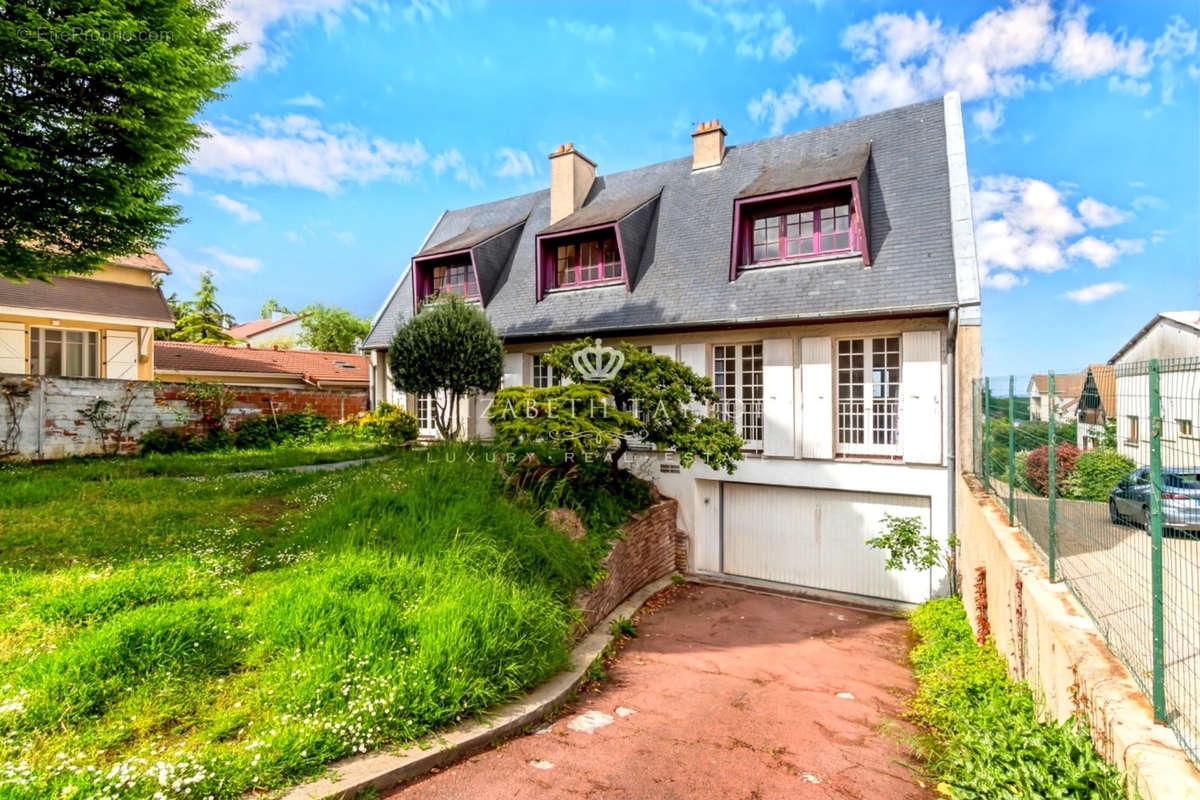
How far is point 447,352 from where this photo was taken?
435 inches

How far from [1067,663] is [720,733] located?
2.19m

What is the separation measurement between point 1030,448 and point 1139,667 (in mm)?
2302

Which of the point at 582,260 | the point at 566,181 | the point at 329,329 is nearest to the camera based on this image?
the point at 582,260

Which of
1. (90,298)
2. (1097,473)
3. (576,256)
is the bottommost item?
(1097,473)

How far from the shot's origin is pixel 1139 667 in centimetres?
268

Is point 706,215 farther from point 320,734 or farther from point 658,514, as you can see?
point 320,734

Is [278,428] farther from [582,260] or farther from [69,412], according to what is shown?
[582,260]

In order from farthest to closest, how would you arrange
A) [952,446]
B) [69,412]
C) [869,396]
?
[69,412] < [869,396] < [952,446]

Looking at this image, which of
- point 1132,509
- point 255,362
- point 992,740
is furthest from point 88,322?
point 1132,509

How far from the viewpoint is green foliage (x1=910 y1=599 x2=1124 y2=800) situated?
2578 mm

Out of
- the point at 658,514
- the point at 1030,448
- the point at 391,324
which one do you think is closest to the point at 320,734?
the point at 1030,448

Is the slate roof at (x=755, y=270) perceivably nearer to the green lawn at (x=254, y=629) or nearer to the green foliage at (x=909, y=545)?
the green foliage at (x=909, y=545)

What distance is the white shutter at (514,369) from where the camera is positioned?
42.1 ft

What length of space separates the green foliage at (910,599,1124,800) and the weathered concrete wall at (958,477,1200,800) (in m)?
0.11
